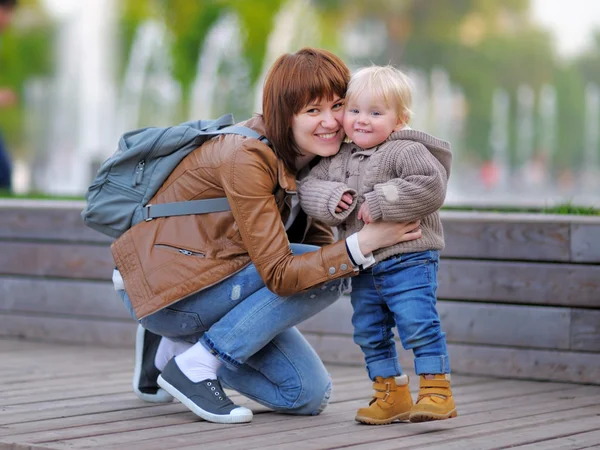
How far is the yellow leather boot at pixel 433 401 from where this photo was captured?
128 inches

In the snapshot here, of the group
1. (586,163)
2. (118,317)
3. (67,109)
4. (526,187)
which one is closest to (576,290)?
(118,317)

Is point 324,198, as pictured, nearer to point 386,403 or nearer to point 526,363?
point 386,403

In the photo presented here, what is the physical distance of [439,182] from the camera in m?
3.27

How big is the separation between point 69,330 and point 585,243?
2424mm

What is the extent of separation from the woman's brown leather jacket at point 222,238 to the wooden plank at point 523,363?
1.24 meters

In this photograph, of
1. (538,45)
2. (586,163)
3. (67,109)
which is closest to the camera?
(67,109)

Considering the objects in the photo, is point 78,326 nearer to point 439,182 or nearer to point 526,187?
point 439,182

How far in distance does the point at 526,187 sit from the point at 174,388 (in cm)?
2471

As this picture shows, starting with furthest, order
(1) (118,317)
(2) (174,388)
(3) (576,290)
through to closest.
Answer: (1) (118,317) < (3) (576,290) < (2) (174,388)

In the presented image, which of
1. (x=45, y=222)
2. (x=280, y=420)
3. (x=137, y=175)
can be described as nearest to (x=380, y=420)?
(x=280, y=420)

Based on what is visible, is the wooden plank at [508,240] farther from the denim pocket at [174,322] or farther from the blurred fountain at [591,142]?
the blurred fountain at [591,142]

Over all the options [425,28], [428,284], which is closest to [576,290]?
[428,284]

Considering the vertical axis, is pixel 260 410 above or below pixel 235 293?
below

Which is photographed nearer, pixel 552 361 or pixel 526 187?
pixel 552 361
